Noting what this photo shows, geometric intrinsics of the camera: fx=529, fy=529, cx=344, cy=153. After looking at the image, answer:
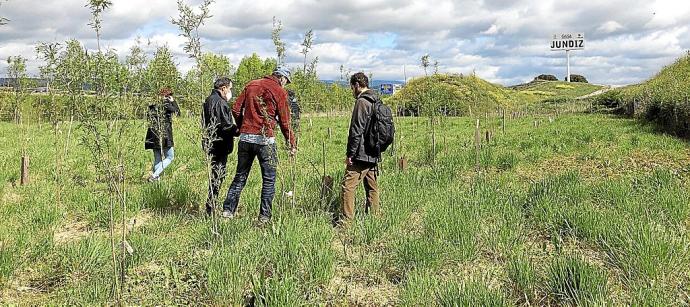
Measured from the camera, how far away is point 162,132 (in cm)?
754

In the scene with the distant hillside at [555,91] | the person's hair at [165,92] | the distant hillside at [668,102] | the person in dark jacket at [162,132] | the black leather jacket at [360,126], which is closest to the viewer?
the black leather jacket at [360,126]

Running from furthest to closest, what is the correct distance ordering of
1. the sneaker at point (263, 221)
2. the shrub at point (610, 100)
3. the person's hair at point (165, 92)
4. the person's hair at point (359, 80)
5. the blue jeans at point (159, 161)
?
the shrub at point (610, 100), the blue jeans at point (159, 161), the person's hair at point (165, 92), the person's hair at point (359, 80), the sneaker at point (263, 221)

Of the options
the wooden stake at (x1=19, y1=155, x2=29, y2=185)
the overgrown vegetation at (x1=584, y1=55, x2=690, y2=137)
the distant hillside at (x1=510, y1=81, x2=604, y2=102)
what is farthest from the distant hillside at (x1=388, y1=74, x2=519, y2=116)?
the wooden stake at (x1=19, y1=155, x2=29, y2=185)

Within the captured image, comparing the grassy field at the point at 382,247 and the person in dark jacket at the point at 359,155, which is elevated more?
the person in dark jacket at the point at 359,155

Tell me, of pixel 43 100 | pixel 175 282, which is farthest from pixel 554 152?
pixel 43 100

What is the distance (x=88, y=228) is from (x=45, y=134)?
40.5 feet

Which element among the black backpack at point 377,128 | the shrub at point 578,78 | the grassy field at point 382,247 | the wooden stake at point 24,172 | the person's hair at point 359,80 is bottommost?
the grassy field at point 382,247

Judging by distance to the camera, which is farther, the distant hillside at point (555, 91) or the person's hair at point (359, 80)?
the distant hillside at point (555, 91)

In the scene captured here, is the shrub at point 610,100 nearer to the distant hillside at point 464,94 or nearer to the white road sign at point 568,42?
the distant hillside at point 464,94

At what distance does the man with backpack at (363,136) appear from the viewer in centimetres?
523

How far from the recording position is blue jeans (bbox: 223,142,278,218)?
5.34 metres

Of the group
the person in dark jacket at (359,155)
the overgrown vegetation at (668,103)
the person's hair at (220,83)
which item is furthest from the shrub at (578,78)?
the person's hair at (220,83)

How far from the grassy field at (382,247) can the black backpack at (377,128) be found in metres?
0.68

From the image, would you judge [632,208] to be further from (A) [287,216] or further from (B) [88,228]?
(B) [88,228]
